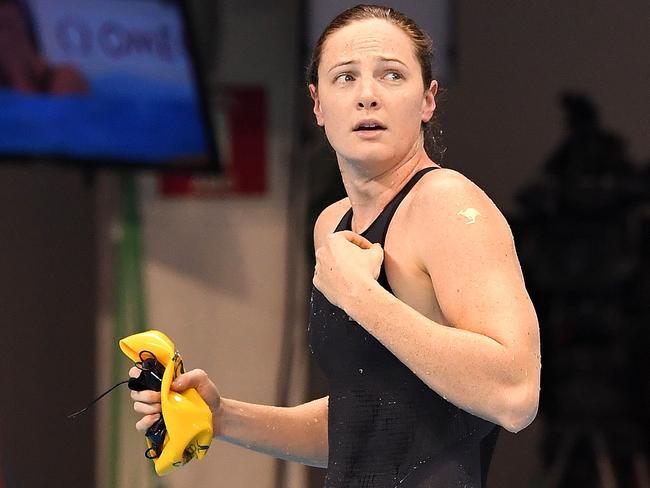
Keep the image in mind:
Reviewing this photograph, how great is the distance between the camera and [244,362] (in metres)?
3.94

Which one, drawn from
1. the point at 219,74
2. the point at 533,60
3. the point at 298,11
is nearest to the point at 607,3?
the point at 533,60

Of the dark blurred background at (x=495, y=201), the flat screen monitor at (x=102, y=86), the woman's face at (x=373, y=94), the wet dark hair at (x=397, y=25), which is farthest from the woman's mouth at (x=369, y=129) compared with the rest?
the dark blurred background at (x=495, y=201)

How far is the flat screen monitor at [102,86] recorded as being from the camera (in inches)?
138

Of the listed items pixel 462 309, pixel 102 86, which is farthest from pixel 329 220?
pixel 102 86

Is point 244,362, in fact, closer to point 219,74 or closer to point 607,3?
point 219,74

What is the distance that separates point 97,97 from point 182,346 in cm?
89

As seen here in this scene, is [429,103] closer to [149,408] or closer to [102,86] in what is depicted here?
[149,408]

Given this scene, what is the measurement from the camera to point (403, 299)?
137 cm

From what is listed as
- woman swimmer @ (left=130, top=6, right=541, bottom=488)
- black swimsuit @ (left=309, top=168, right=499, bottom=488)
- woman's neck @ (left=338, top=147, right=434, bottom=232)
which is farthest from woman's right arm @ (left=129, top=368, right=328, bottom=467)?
woman's neck @ (left=338, top=147, right=434, bottom=232)

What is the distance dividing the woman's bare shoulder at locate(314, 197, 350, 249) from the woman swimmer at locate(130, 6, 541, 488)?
0.07m

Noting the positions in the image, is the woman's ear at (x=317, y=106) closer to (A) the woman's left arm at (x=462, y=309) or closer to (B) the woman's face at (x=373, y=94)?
(B) the woman's face at (x=373, y=94)

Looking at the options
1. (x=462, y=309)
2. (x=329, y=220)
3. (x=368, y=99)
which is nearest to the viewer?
(x=462, y=309)

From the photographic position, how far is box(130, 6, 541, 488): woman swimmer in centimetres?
126

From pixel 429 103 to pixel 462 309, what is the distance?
0.33 metres
